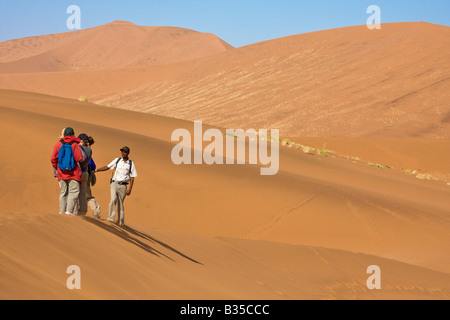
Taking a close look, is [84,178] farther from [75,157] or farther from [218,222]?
[218,222]

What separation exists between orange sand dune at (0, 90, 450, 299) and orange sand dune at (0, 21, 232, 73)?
337 feet

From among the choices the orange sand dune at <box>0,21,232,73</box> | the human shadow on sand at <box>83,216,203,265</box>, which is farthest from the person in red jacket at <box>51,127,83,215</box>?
the orange sand dune at <box>0,21,232,73</box>

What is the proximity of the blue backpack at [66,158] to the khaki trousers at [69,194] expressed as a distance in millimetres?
212

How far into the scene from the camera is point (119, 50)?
136000 millimetres

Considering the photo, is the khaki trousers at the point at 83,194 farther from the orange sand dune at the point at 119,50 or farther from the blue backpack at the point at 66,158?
the orange sand dune at the point at 119,50

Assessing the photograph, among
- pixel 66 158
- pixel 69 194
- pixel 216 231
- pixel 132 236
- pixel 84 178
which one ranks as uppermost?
pixel 66 158

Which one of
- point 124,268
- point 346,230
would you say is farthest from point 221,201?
point 124,268

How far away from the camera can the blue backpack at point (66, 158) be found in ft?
30.8

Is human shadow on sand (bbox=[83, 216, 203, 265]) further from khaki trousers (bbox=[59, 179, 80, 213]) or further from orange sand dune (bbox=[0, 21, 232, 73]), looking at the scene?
orange sand dune (bbox=[0, 21, 232, 73])

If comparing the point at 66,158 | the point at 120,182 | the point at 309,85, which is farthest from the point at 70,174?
the point at 309,85

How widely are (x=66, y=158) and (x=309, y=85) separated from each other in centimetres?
5460

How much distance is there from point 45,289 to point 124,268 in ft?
5.96

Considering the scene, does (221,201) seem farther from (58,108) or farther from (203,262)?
(58,108)

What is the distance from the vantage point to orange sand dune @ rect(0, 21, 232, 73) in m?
126
